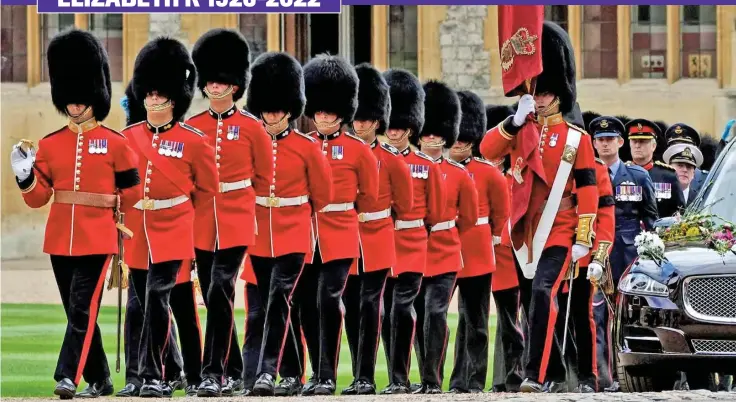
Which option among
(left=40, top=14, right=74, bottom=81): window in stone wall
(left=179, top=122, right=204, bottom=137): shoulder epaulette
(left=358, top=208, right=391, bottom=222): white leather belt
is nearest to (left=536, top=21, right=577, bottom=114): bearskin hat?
(left=358, top=208, right=391, bottom=222): white leather belt

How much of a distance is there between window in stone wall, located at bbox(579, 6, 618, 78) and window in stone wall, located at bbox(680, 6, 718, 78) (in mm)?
723

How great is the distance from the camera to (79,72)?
38.3 feet

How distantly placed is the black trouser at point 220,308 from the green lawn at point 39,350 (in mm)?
1803

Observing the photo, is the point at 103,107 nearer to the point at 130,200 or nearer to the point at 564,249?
the point at 130,200

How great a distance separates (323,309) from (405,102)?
1.66 m

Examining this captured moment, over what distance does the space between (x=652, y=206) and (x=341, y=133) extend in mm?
1940

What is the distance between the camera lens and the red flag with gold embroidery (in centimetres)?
1170

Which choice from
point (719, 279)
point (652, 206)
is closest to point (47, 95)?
point (652, 206)

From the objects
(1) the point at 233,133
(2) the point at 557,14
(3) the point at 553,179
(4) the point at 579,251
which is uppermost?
(2) the point at 557,14

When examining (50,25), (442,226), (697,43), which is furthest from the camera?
(50,25)

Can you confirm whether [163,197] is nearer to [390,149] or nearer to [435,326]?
[390,149]

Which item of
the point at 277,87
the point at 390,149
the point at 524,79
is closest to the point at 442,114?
the point at 390,149

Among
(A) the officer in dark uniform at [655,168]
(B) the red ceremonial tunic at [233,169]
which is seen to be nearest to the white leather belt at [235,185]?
(B) the red ceremonial tunic at [233,169]

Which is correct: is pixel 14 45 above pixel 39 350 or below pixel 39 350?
above
